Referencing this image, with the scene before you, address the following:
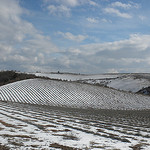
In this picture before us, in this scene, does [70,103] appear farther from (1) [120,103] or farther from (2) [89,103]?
(1) [120,103]

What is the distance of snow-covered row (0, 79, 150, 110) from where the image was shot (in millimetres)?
21359

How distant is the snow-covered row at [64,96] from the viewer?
70.1 ft

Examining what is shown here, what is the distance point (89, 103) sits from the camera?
76.6ft

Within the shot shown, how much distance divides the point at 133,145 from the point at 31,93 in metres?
19.7

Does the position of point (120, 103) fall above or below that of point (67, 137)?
below

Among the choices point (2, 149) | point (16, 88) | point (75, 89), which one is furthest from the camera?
point (75, 89)

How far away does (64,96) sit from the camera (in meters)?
24.1

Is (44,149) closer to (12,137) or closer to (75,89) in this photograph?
(12,137)

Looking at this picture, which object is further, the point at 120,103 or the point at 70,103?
the point at 120,103

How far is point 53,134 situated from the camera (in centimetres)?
551

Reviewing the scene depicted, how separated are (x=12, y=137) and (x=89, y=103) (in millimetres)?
18988

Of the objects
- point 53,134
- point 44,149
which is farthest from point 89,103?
point 44,149

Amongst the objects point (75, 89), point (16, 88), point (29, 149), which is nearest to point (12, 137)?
point (29, 149)

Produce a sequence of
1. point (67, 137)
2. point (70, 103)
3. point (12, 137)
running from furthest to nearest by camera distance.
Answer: point (70, 103), point (67, 137), point (12, 137)
